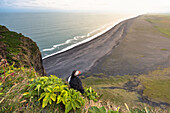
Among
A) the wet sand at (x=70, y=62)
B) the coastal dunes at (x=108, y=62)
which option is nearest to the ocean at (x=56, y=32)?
the wet sand at (x=70, y=62)

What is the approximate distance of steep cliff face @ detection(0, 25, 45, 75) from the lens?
681 centimetres

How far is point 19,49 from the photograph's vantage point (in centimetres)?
777

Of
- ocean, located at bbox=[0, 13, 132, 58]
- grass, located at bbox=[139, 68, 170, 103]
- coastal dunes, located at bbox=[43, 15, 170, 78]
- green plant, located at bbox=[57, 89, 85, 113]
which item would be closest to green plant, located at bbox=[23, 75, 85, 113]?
green plant, located at bbox=[57, 89, 85, 113]

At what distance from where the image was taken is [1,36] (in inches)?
328

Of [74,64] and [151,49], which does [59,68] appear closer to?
[74,64]

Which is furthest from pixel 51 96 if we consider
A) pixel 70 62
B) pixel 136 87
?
pixel 70 62

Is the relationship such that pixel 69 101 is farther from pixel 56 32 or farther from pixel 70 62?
pixel 56 32

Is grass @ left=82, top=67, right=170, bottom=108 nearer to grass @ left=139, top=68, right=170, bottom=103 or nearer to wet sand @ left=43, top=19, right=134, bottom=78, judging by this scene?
grass @ left=139, top=68, right=170, bottom=103

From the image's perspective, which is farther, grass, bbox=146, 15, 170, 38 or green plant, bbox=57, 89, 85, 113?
grass, bbox=146, 15, 170, 38

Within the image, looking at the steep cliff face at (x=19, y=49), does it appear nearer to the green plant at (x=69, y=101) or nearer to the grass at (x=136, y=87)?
the green plant at (x=69, y=101)

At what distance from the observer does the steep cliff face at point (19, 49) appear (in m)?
6.81

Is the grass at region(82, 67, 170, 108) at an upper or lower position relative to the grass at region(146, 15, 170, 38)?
lower

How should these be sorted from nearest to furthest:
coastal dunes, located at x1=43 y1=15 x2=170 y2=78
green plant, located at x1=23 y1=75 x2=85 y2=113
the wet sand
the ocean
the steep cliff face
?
green plant, located at x1=23 y1=75 x2=85 y2=113 → the steep cliff face → coastal dunes, located at x1=43 y1=15 x2=170 y2=78 → the wet sand → the ocean

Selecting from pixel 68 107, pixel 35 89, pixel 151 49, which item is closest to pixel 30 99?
pixel 35 89
